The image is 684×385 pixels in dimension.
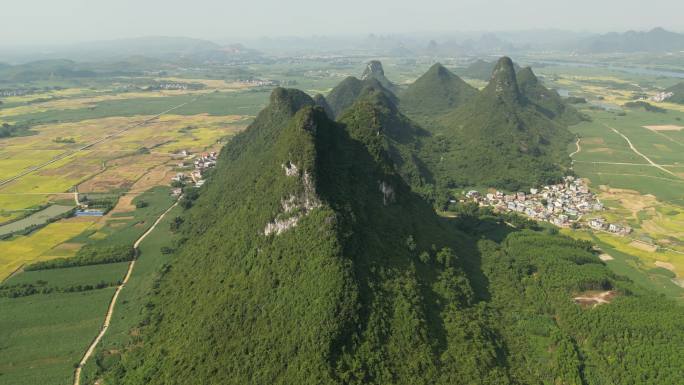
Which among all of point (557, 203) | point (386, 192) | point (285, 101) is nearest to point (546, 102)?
point (557, 203)

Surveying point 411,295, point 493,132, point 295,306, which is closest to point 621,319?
point 411,295

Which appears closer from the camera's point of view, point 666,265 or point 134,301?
point 134,301

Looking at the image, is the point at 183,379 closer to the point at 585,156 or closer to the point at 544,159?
the point at 544,159

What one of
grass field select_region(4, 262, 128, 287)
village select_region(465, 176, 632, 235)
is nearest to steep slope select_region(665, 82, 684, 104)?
village select_region(465, 176, 632, 235)

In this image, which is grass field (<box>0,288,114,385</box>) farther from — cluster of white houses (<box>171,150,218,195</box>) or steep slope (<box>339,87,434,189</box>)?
steep slope (<box>339,87,434,189</box>)

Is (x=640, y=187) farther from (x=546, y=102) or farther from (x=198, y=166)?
(x=198, y=166)

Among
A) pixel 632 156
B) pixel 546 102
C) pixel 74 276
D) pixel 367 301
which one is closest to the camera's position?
pixel 367 301
